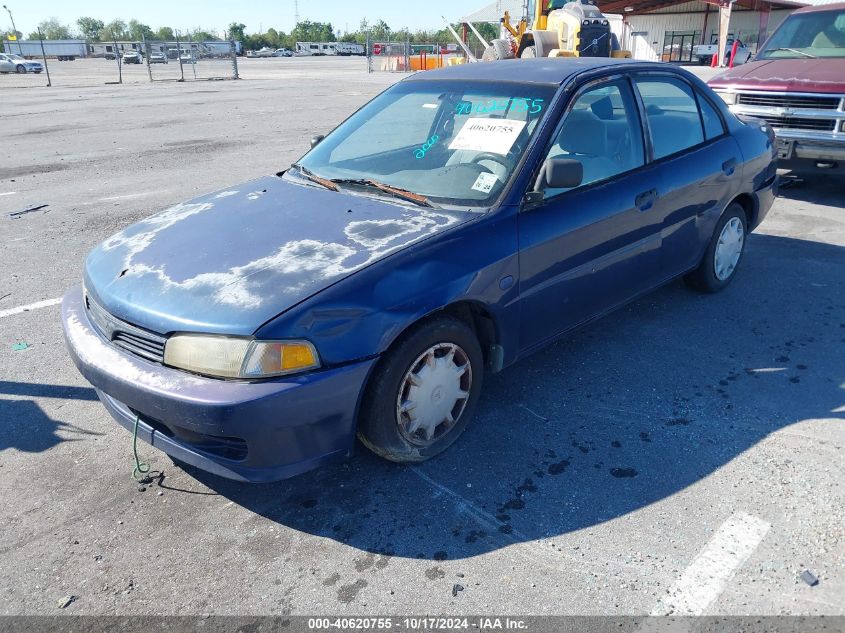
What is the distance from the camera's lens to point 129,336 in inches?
107

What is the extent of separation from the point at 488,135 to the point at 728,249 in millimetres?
2468

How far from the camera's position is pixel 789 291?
5086 millimetres

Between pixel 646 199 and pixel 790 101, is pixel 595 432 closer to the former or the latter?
pixel 646 199

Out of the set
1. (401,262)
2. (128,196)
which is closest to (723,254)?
(401,262)

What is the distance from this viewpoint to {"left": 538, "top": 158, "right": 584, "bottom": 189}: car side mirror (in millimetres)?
3152

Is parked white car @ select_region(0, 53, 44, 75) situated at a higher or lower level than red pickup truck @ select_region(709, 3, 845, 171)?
higher

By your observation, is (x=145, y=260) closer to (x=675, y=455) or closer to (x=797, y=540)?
(x=675, y=455)

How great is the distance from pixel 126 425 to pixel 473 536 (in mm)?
1531

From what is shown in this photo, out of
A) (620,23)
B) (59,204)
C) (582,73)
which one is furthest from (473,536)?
(620,23)

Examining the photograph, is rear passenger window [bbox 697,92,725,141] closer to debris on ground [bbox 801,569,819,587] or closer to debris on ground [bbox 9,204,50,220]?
debris on ground [bbox 801,569,819,587]

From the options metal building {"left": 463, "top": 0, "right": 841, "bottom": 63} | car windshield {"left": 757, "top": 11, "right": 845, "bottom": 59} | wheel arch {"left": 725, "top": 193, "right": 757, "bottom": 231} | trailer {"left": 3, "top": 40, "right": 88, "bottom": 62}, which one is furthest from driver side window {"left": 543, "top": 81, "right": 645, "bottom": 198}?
trailer {"left": 3, "top": 40, "right": 88, "bottom": 62}

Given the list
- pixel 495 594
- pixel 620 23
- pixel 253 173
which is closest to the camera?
pixel 495 594

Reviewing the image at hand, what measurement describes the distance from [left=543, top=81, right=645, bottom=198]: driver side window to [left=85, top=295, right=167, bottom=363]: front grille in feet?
6.66

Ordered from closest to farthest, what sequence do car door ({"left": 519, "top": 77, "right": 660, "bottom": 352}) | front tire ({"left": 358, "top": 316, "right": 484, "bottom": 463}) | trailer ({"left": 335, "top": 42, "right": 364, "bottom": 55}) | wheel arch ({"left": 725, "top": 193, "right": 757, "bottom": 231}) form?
front tire ({"left": 358, "top": 316, "right": 484, "bottom": 463}) → car door ({"left": 519, "top": 77, "right": 660, "bottom": 352}) → wheel arch ({"left": 725, "top": 193, "right": 757, "bottom": 231}) → trailer ({"left": 335, "top": 42, "right": 364, "bottom": 55})
